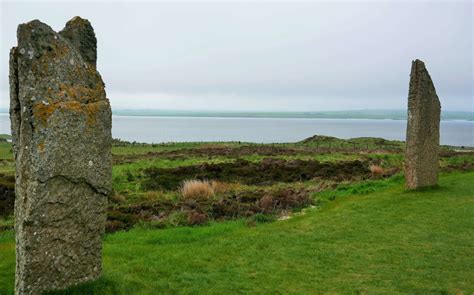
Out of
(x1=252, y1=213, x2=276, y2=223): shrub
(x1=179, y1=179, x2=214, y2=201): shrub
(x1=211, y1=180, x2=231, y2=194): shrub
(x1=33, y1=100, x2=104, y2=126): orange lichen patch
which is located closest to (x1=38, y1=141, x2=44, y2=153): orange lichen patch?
(x1=33, y1=100, x2=104, y2=126): orange lichen patch

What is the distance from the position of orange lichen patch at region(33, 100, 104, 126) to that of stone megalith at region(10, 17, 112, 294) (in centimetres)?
1

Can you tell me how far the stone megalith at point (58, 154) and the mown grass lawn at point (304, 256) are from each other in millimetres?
697

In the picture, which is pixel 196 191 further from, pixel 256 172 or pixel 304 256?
pixel 304 256

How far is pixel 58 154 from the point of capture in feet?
20.9

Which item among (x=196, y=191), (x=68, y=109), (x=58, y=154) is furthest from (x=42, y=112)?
(x=196, y=191)

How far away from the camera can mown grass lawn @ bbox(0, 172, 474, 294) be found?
25.4 feet

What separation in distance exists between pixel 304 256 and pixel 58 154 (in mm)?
5746

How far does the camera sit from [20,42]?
605 centimetres

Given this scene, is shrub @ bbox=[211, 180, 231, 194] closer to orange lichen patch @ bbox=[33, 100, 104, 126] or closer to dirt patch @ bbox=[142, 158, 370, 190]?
dirt patch @ bbox=[142, 158, 370, 190]

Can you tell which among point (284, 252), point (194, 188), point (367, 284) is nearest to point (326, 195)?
point (194, 188)

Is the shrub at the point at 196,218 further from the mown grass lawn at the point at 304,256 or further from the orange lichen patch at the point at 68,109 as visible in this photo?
the orange lichen patch at the point at 68,109

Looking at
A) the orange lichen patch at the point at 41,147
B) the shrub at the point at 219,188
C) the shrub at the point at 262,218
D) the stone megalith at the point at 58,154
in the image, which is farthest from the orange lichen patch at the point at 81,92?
the shrub at the point at 219,188

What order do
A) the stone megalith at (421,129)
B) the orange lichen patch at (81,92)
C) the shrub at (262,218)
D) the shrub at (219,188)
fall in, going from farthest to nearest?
the shrub at (219,188), the stone megalith at (421,129), the shrub at (262,218), the orange lichen patch at (81,92)

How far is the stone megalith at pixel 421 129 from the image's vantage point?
16406 mm
